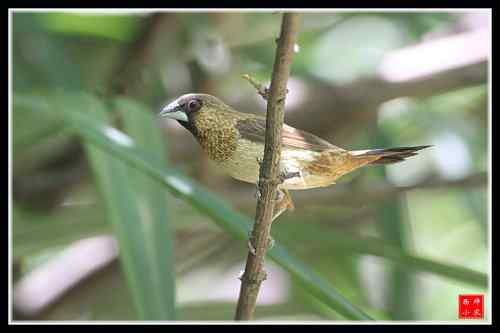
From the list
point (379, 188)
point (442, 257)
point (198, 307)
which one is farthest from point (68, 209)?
point (442, 257)

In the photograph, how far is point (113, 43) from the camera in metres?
3.48

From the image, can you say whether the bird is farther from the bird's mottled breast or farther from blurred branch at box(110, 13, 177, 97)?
blurred branch at box(110, 13, 177, 97)

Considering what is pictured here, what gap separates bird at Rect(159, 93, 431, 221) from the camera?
65.7 inches

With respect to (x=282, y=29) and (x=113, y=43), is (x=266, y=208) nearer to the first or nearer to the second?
(x=282, y=29)

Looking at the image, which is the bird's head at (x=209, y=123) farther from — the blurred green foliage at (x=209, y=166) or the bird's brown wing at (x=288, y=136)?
the blurred green foliage at (x=209, y=166)

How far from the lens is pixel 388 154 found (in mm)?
1595

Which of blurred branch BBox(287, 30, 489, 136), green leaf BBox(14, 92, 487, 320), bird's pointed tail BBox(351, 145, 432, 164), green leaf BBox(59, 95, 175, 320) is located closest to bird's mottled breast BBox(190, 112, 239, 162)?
green leaf BBox(14, 92, 487, 320)

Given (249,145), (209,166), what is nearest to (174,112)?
(249,145)

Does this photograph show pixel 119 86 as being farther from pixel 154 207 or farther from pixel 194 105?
pixel 194 105

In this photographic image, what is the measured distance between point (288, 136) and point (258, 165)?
15 centimetres

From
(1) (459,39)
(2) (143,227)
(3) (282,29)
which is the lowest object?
(2) (143,227)

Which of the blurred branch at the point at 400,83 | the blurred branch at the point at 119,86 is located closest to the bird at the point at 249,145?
the blurred branch at the point at 400,83

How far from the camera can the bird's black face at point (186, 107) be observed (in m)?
1.70

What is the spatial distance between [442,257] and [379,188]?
820 mm
